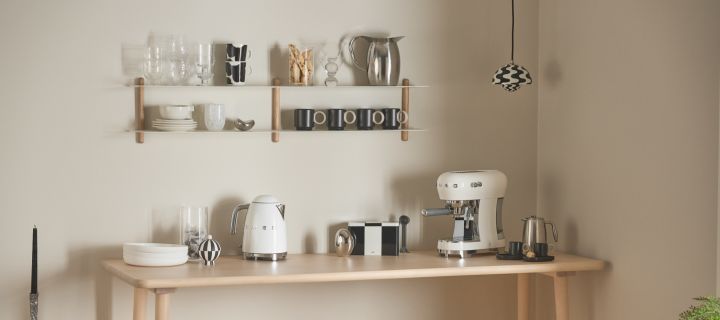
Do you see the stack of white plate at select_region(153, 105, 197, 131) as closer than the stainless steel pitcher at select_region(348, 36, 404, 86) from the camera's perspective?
Yes

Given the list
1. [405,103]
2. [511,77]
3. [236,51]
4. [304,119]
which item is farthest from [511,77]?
[236,51]

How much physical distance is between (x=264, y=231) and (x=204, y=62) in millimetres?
725

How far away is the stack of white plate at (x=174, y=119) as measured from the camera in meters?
3.66

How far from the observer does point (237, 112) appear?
3.83 metres

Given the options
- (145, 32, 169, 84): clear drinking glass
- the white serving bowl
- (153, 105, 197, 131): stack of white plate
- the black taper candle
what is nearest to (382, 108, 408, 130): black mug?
(153, 105, 197, 131): stack of white plate

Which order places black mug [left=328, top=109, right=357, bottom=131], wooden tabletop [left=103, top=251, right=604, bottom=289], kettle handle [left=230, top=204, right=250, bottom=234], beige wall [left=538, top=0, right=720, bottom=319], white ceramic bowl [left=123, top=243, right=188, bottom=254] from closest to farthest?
beige wall [left=538, top=0, right=720, bottom=319] → wooden tabletop [left=103, top=251, right=604, bottom=289] → white ceramic bowl [left=123, top=243, right=188, bottom=254] → kettle handle [left=230, top=204, right=250, bottom=234] → black mug [left=328, top=109, right=357, bottom=131]

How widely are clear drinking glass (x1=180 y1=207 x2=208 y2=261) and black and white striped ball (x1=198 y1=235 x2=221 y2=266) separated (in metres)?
0.13

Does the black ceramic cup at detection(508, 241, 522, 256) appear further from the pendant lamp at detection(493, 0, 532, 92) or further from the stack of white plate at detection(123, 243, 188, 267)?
the stack of white plate at detection(123, 243, 188, 267)

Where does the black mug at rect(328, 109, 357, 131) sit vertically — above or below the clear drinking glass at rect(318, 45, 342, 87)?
below

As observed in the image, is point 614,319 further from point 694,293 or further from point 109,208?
point 109,208

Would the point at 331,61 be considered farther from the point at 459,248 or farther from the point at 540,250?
Answer: the point at 540,250

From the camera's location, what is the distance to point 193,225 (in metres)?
3.71

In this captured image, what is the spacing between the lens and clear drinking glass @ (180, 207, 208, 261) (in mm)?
3670

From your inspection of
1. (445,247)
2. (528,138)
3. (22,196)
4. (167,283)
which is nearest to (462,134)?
(528,138)
